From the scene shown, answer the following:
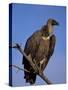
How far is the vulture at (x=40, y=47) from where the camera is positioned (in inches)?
84.7

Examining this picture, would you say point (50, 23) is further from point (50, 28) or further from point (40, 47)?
point (40, 47)

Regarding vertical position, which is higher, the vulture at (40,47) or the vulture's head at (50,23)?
the vulture's head at (50,23)

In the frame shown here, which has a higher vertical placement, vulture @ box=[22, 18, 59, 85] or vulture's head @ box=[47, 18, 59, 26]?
vulture's head @ box=[47, 18, 59, 26]

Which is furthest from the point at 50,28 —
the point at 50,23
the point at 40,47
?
the point at 40,47

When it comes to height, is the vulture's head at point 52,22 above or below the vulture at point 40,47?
above

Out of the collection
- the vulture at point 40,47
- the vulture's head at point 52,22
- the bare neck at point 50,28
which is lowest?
the vulture at point 40,47

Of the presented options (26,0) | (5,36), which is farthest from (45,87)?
(26,0)

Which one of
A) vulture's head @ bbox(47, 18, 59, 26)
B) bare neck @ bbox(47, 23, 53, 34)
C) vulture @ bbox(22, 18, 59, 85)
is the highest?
vulture's head @ bbox(47, 18, 59, 26)

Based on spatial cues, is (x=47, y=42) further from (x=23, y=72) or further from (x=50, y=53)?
(x=23, y=72)

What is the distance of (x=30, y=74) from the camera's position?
2.16 metres

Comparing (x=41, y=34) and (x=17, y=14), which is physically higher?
(x=17, y=14)

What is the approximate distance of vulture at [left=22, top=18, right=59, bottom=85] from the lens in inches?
84.7

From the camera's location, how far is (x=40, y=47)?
86.4 inches

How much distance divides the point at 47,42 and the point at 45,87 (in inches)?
13.4
